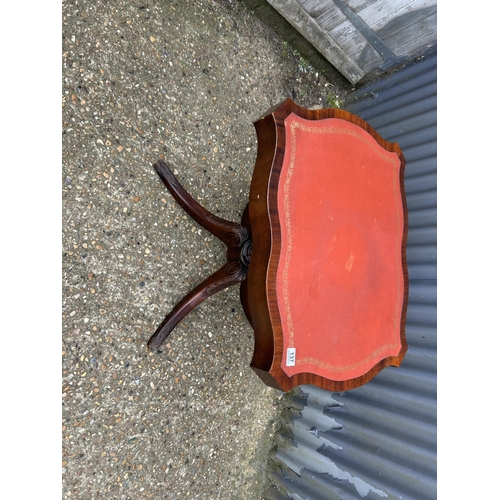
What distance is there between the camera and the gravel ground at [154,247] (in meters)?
1.51

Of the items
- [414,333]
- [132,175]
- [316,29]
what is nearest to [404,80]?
[316,29]

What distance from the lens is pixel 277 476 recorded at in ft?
7.12

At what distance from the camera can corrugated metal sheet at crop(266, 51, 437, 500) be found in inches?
66.2

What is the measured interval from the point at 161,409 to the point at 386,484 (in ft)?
3.28

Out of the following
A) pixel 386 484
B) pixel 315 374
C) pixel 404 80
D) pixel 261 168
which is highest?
pixel 261 168

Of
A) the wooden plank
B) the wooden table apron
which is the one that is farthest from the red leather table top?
the wooden plank

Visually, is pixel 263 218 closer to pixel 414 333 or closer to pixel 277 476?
pixel 414 333

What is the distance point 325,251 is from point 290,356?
0.33 metres

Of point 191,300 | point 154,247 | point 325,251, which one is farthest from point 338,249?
point 154,247

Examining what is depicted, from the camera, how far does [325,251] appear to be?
1235mm

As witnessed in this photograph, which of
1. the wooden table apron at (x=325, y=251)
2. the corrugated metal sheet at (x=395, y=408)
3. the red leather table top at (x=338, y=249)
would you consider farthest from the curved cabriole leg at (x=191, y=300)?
the corrugated metal sheet at (x=395, y=408)

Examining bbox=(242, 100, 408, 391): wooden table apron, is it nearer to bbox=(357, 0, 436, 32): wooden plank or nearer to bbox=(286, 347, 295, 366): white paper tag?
bbox=(286, 347, 295, 366): white paper tag

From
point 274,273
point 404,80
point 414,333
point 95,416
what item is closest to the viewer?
point 274,273

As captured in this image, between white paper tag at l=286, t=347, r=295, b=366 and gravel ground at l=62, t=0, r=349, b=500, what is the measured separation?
0.75 meters
